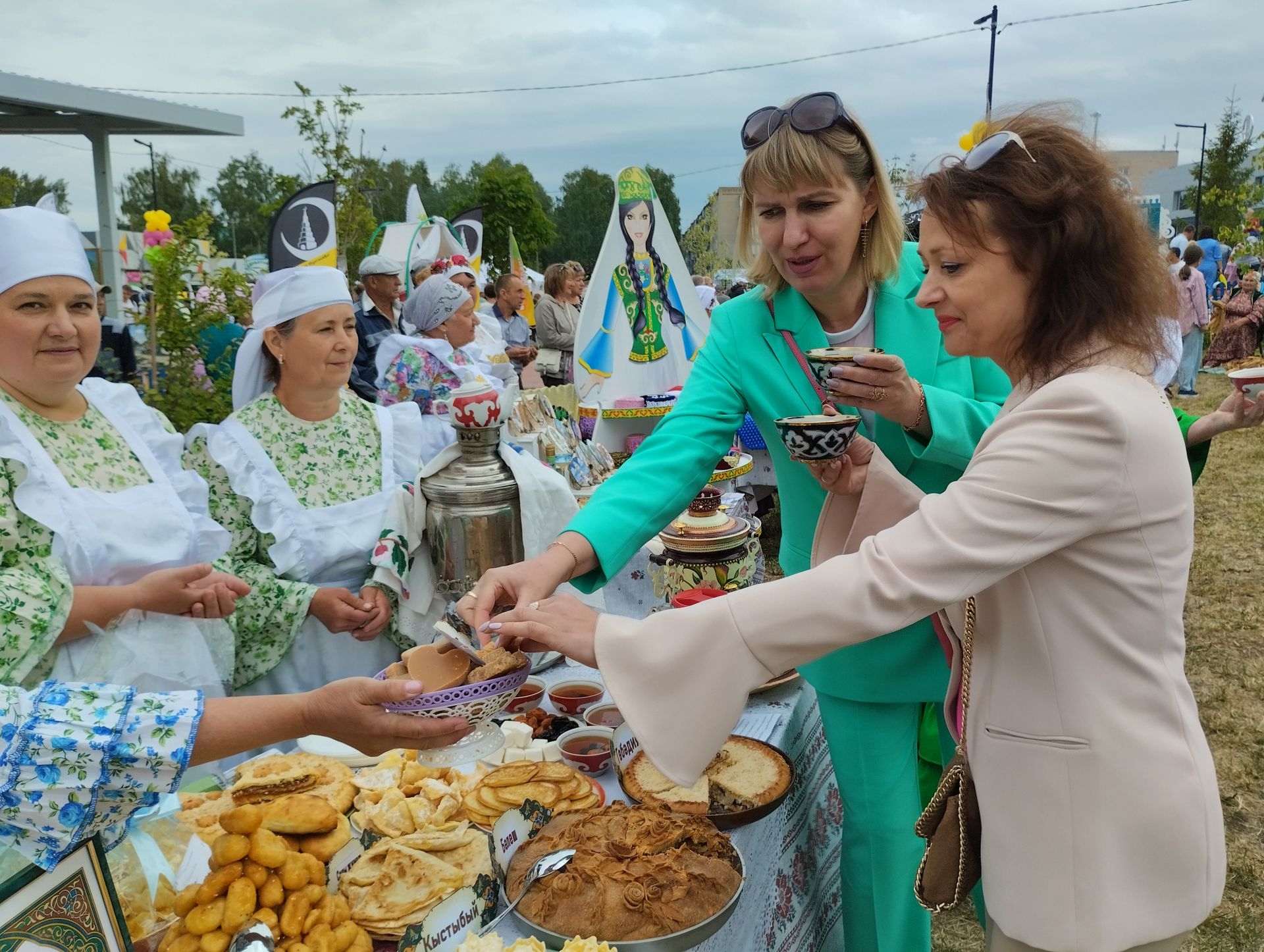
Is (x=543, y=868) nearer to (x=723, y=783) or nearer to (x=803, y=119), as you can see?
(x=723, y=783)

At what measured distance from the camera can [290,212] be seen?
12.3 feet

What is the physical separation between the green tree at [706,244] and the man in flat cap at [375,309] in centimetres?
2216

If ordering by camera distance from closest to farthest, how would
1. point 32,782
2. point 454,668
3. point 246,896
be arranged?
point 32,782
point 246,896
point 454,668

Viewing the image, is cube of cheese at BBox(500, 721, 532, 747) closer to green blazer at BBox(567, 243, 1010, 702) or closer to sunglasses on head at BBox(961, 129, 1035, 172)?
green blazer at BBox(567, 243, 1010, 702)

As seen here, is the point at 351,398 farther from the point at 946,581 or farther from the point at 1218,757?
the point at 1218,757

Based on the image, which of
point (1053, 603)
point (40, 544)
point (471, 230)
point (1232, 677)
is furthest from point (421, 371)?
point (471, 230)

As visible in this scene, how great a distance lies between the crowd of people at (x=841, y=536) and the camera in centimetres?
142

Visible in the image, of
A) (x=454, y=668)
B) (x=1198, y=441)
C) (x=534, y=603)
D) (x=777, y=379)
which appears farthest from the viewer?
(x=1198, y=441)

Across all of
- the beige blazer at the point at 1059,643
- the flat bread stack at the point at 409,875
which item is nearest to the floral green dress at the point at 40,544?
the flat bread stack at the point at 409,875

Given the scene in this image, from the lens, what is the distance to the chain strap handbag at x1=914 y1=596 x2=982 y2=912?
164cm

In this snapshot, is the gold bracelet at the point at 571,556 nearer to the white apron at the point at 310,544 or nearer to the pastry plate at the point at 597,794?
the pastry plate at the point at 597,794

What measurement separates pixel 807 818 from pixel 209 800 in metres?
1.55

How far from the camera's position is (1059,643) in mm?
A: 1477

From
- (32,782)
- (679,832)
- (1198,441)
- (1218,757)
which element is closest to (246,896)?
(32,782)
